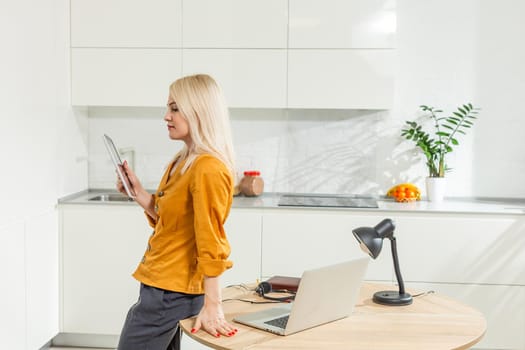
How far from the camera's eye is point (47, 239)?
3.60 meters

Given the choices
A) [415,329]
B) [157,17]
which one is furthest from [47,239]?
[415,329]

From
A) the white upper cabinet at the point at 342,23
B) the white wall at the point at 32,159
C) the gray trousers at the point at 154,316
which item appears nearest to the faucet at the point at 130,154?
the white wall at the point at 32,159

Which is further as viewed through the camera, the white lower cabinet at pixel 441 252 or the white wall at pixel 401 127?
the white wall at pixel 401 127

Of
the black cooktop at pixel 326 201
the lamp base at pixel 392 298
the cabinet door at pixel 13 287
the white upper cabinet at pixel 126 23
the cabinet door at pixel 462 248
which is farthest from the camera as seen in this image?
the white upper cabinet at pixel 126 23

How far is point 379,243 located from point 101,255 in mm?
2040

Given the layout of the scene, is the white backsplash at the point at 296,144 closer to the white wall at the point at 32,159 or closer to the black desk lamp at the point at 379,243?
the white wall at the point at 32,159

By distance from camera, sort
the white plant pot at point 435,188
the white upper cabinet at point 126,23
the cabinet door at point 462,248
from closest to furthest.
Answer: the cabinet door at point 462,248 < the white upper cabinet at point 126,23 < the white plant pot at point 435,188

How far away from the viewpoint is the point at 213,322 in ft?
6.28

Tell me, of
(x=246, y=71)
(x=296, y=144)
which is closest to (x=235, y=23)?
(x=246, y=71)

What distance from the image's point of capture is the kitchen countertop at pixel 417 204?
3.68 metres

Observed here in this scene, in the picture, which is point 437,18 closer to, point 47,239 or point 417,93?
point 417,93

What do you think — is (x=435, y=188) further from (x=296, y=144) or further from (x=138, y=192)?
(x=138, y=192)

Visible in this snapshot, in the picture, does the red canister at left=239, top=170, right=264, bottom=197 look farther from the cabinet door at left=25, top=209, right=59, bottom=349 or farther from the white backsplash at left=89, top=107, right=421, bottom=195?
the cabinet door at left=25, top=209, right=59, bottom=349

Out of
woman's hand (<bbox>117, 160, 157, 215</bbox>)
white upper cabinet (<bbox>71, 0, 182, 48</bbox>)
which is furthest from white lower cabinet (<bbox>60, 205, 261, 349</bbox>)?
woman's hand (<bbox>117, 160, 157, 215</bbox>)
